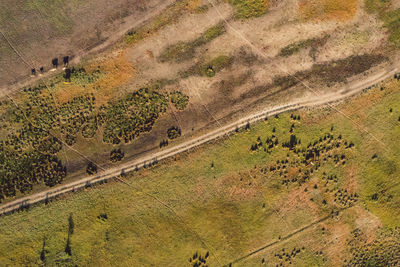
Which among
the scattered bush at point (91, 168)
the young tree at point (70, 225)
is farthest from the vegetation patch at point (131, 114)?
the young tree at point (70, 225)

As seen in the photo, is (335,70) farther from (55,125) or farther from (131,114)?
(55,125)

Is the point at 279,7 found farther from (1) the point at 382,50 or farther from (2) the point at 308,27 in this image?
(1) the point at 382,50

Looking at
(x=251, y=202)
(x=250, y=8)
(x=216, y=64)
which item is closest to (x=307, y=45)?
(x=250, y=8)

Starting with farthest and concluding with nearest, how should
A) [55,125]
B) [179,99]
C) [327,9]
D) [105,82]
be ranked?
[179,99] → [55,125] → [105,82] → [327,9]

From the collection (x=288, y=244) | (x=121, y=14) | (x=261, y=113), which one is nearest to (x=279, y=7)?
(x=261, y=113)

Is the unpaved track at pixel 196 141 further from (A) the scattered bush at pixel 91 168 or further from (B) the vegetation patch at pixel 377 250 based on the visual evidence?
(B) the vegetation patch at pixel 377 250

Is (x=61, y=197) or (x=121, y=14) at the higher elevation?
(x=121, y=14)
